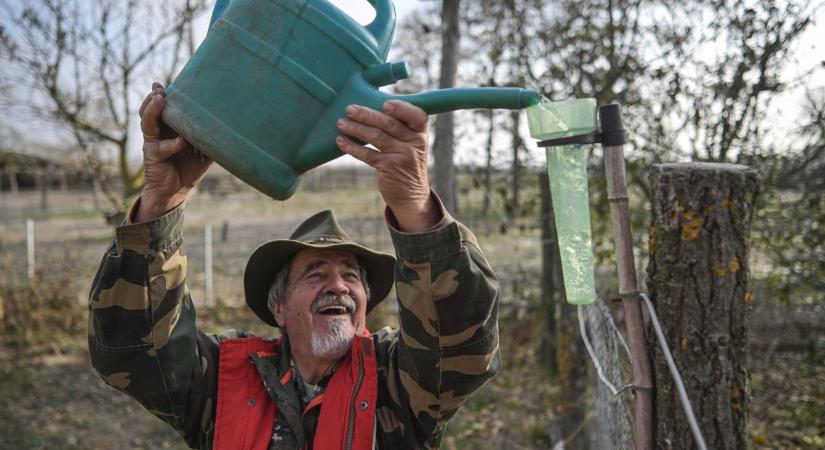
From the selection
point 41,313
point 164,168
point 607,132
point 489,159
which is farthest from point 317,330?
point 41,313

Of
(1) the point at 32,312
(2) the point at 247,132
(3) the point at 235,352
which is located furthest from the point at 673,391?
(1) the point at 32,312

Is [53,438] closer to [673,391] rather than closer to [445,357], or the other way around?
[445,357]

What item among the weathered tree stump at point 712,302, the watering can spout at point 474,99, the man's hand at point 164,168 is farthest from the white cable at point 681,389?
the man's hand at point 164,168

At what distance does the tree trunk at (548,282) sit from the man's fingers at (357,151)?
369 centimetres

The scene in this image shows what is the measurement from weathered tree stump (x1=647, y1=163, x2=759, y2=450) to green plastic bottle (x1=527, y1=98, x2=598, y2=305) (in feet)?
1.10

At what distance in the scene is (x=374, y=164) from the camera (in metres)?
1.25

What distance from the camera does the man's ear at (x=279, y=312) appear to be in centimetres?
225

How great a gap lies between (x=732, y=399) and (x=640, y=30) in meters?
3.23

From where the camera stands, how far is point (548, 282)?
17.9 ft

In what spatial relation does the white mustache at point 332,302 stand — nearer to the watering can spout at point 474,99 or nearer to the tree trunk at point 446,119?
the watering can spout at point 474,99

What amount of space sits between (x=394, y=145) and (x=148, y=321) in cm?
94

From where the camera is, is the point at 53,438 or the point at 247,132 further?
the point at 53,438

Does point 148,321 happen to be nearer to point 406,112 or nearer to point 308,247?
point 308,247

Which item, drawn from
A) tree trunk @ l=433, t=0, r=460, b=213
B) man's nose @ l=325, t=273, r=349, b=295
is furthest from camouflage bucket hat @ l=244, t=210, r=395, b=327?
tree trunk @ l=433, t=0, r=460, b=213
